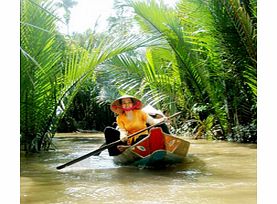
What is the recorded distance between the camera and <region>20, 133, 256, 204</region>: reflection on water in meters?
3.00

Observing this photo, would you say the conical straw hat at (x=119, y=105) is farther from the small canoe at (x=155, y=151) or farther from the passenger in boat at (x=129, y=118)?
the small canoe at (x=155, y=151)

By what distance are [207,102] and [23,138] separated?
127 inches

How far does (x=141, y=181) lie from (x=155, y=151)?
478mm

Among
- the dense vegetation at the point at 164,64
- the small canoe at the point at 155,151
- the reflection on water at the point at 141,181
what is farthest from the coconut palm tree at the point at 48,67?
the small canoe at the point at 155,151

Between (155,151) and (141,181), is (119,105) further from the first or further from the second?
(141,181)

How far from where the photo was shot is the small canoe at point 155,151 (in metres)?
4.03

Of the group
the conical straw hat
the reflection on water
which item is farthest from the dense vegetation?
the reflection on water

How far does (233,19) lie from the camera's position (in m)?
5.58

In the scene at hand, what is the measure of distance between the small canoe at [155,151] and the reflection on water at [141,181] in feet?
0.29

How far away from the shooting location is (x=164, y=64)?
24.5 feet

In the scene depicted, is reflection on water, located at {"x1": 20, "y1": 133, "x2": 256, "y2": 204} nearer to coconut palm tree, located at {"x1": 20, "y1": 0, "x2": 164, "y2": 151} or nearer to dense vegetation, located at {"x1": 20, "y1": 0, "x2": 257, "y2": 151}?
coconut palm tree, located at {"x1": 20, "y1": 0, "x2": 164, "y2": 151}
